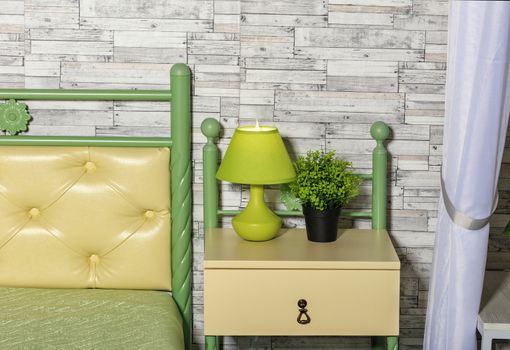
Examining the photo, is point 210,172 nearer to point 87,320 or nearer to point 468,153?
point 87,320

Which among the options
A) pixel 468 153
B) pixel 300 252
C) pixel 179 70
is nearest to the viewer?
pixel 468 153

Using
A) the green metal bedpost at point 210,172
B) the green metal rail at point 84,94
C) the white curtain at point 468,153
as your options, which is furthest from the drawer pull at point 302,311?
the green metal rail at point 84,94

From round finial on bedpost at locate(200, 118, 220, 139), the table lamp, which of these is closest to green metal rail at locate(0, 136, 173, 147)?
round finial on bedpost at locate(200, 118, 220, 139)

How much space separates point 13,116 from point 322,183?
1.03 m

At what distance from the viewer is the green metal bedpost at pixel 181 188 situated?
278cm

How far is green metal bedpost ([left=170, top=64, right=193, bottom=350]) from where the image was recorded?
9.11ft

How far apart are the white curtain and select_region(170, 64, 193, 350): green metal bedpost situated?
85 centimetres

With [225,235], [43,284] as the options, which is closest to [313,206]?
[225,235]

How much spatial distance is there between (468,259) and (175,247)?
100 cm

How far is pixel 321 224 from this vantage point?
267cm

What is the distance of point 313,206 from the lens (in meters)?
2.66

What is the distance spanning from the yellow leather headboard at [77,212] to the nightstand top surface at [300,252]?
0.25m

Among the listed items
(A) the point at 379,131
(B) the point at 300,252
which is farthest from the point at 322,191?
(A) the point at 379,131

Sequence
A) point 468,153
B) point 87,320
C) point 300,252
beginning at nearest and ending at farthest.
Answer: point 468,153 → point 87,320 → point 300,252
